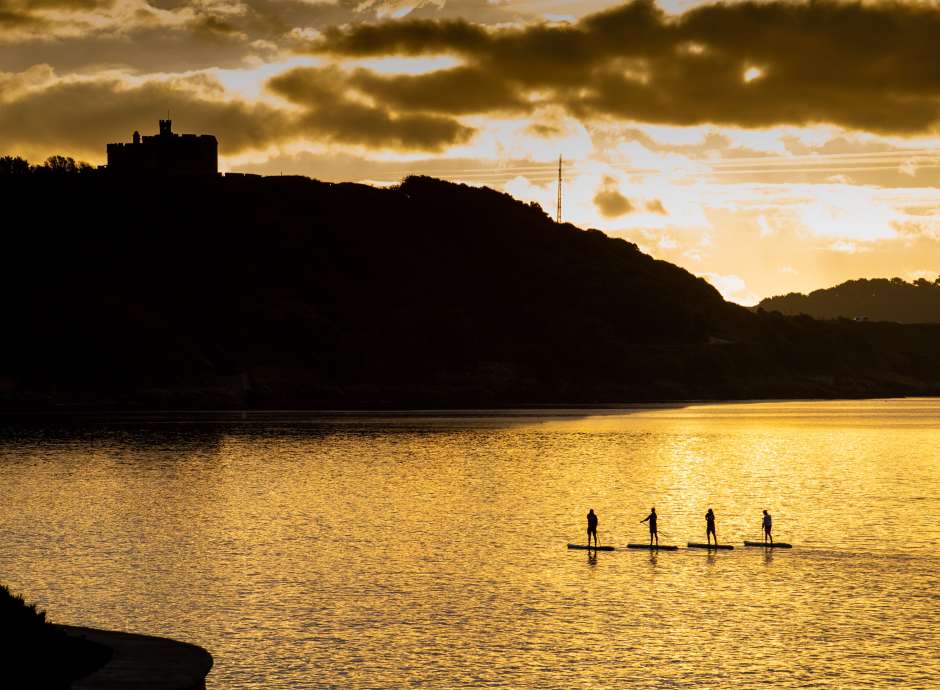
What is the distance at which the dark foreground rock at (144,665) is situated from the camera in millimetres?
27922

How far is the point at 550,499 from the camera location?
3469 inches

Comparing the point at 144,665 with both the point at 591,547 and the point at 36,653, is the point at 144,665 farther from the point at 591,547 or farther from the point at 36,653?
the point at 591,547

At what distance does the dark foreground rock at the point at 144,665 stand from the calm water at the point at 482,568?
415cm

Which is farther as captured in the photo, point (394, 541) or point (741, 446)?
point (741, 446)

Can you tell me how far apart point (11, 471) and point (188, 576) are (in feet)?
191

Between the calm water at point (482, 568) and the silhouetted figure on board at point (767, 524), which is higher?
the silhouetted figure on board at point (767, 524)

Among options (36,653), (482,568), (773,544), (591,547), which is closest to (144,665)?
(36,653)

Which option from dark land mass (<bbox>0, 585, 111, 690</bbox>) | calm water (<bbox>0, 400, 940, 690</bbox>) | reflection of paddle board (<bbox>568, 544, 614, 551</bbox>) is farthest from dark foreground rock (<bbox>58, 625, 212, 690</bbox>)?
reflection of paddle board (<bbox>568, 544, 614, 551</bbox>)

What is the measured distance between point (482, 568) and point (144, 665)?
92.7 ft

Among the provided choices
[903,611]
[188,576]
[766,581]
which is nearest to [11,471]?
[188,576]

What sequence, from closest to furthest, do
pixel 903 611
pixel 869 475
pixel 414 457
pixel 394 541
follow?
pixel 903 611, pixel 394 541, pixel 869 475, pixel 414 457

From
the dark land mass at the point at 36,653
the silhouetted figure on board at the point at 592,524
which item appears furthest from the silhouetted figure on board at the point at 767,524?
the dark land mass at the point at 36,653

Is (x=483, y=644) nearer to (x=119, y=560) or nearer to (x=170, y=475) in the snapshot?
(x=119, y=560)

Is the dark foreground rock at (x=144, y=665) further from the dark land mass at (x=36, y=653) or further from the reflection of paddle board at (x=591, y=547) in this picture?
the reflection of paddle board at (x=591, y=547)
